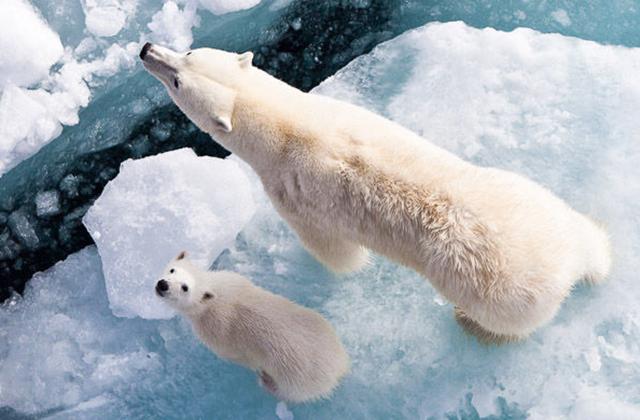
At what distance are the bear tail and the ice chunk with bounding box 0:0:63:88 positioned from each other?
7.67ft

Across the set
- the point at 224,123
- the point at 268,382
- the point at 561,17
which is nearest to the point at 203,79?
the point at 224,123

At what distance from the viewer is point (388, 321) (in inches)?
122

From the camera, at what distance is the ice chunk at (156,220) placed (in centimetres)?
321

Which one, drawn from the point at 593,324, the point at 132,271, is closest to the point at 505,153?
the point at 593,324

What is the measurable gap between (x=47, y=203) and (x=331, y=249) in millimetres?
1427

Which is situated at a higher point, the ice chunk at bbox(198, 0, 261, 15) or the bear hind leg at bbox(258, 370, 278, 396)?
the ice chunk at bbox(198, 0, 261, 15)

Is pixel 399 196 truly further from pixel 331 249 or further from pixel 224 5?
pixel 224 5

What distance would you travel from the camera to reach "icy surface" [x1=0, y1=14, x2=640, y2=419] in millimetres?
2932

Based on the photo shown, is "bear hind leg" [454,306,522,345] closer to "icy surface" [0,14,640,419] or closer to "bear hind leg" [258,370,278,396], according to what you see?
"icy surface" [0,14,640,419]

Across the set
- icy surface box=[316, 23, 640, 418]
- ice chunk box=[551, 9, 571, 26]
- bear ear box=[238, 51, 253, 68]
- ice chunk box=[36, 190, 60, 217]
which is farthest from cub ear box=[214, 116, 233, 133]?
ice chunk box=[551, 9, 571, 26]

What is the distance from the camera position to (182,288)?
109 inches

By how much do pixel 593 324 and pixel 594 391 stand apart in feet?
0.83

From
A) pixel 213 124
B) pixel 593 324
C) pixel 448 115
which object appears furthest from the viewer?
pixel 448 115

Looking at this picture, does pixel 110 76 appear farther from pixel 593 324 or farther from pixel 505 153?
pixel 593 324
